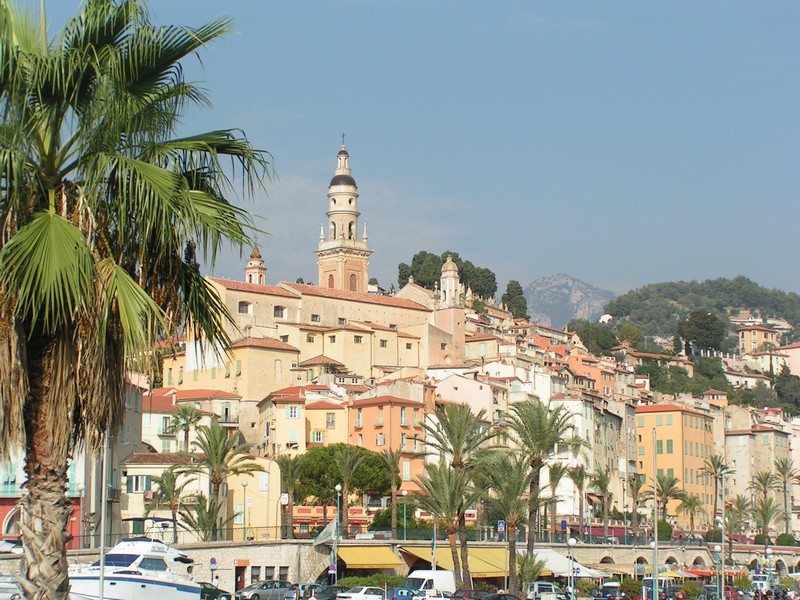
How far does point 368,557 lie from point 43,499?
56.6 metres

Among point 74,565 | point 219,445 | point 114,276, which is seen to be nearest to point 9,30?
point 114,276

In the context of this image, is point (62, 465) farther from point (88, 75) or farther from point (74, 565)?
point (74, 565)

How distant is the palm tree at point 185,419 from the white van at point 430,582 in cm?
4003

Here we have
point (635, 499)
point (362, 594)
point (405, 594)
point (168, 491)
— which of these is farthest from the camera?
point (635, 499)

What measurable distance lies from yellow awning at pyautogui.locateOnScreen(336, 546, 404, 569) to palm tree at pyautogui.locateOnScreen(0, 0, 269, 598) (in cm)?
5459

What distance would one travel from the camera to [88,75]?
1185 cm

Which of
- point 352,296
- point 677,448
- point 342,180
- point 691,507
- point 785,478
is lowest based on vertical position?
point 691,507

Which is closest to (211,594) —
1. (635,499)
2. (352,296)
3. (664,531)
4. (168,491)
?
(168,491)

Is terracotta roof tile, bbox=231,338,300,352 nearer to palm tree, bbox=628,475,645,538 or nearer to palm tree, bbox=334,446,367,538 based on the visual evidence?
palm tree, bbox=334,446,367,538

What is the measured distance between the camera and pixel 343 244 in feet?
552

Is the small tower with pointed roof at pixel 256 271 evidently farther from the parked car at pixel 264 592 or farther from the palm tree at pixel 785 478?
the parked car at pixel 264 592

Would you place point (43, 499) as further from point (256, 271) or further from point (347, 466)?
point (256, 271)

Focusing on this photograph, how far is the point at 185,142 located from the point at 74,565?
24.5 m

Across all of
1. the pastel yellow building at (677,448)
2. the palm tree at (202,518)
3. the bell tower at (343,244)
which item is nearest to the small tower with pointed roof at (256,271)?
A: the bell tower at (343,244)
